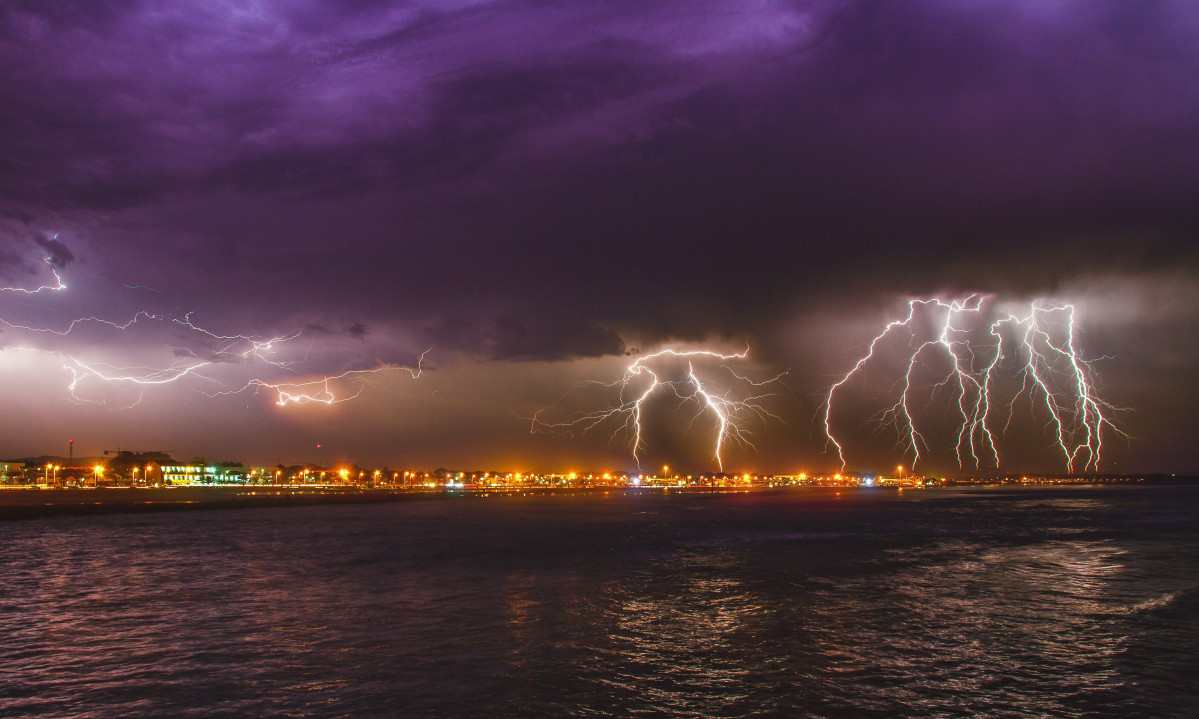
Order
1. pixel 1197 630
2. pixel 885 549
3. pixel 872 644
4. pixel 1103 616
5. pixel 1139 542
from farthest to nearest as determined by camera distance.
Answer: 1. pixel 1139 542
2. pixel 885 549
3. pixel 1103 616
4. pixel 1197 630
5. pixel 872 644

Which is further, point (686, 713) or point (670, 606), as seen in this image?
point (670, 606)

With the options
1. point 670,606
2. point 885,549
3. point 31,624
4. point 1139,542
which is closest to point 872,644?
point 670,606

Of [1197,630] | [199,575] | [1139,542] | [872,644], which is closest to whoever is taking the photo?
[872,644]

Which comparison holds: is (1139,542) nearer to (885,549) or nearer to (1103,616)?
(885,549)

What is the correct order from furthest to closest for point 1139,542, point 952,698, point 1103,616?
point 1139,542, point 1103,616, point 952,698

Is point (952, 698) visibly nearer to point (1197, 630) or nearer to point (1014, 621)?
point (1014, 621)

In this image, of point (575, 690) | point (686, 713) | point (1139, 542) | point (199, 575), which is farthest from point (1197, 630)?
point (199, 575)
